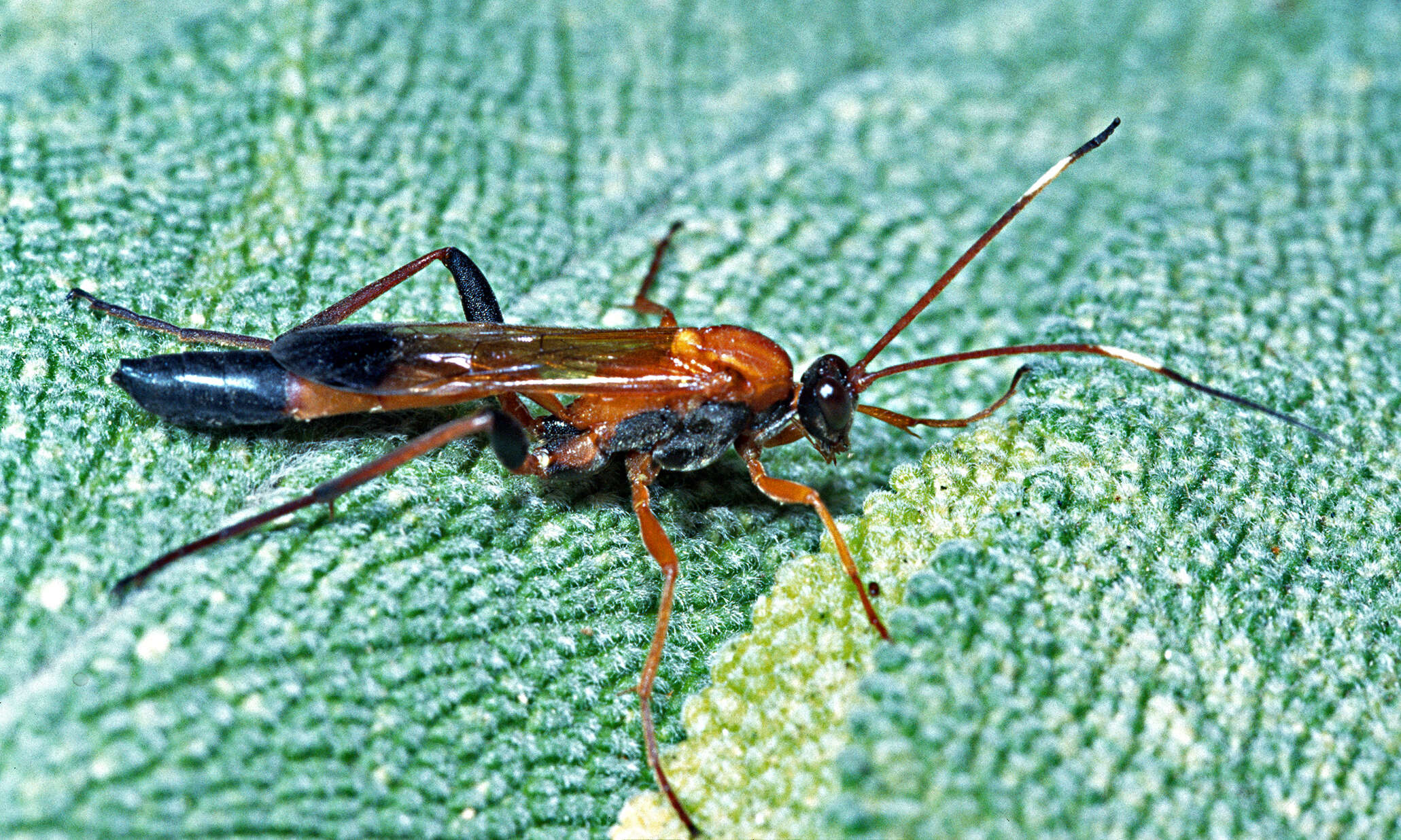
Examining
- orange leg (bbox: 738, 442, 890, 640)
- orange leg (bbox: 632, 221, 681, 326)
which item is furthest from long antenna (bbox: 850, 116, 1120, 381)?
orange leg (bbox: 632, 221, 681, 326)

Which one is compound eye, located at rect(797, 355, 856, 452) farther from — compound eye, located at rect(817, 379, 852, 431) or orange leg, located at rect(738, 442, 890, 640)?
orange leg, located at rect(738, 442, 890, 640)

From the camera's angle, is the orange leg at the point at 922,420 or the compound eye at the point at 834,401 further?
the orange leg at the point at 922,420

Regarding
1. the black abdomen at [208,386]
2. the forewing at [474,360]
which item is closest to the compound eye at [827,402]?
the forewing at [474,360]

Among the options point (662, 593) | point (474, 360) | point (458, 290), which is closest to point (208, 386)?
point (474, 360)

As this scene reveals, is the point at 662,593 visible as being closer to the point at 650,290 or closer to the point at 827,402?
the point at 827,402

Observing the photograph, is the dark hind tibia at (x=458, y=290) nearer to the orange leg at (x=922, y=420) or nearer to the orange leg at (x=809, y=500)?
the orange leg at (x=809, y=500)

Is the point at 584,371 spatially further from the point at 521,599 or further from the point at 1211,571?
the point at 1211,571
